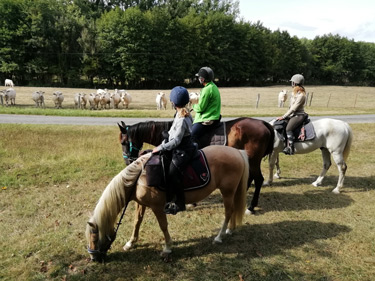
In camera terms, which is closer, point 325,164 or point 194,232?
point 194,232

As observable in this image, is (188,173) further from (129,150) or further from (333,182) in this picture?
(333,182)

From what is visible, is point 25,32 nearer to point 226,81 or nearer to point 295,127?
point 226,81

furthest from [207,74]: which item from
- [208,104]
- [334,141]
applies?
[334,141]

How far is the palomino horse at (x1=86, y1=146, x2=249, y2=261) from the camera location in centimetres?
408

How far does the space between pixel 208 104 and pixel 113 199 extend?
3.07m

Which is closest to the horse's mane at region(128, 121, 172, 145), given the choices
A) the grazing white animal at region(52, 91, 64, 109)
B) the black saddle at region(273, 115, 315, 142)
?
the black saddle at region(273, 115, 315, 142)

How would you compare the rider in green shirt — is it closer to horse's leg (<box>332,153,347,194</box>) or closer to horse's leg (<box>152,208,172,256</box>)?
horse's leg (<box>152,208,172,256</box>)

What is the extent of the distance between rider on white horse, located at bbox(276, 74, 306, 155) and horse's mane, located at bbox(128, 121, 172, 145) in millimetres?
3609

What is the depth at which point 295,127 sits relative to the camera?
7.48m

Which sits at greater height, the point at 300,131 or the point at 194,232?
the point at 300,131

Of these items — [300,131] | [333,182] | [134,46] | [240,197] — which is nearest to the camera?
[240,197]

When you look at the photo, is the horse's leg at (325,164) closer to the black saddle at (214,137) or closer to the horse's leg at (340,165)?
the horse's leg at (340,165)

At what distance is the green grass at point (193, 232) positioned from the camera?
438 centimetres

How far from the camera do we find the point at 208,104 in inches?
237
